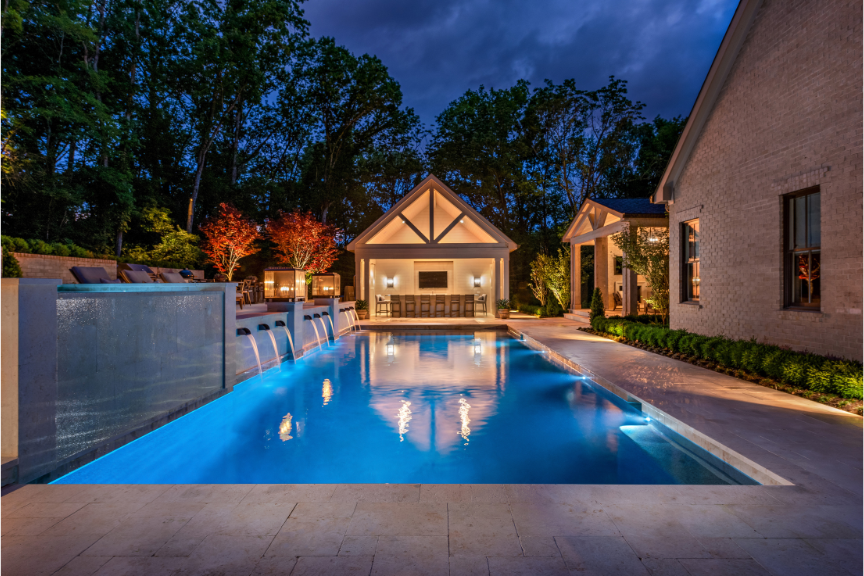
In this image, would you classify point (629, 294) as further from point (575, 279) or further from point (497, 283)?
point (497, 283)

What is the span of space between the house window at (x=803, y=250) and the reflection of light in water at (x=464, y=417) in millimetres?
4980

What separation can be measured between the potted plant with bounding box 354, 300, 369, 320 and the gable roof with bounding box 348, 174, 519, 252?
2144 millimetres

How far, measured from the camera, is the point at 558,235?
84.2 feet

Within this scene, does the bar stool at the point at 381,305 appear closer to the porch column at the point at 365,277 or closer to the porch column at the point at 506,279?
the porch column at the point at 365,277

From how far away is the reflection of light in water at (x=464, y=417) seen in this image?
5246 millimetres

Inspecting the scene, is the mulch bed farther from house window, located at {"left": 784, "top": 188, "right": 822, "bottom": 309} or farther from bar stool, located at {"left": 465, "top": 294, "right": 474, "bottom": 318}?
bar stool, located at {"left": 465, "top": 294, "right": 474, "bottom": 318}

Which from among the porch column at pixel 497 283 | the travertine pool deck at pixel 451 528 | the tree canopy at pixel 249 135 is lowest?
the travertine pool deck at pixel 451 528

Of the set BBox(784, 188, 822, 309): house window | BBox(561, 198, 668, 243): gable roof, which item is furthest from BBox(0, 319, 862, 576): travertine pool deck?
BBox(561, 198, 668, 243): gable roof

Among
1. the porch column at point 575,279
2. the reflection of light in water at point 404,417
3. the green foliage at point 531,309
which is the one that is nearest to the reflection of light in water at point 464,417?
the reflection of light in water at point 404,417

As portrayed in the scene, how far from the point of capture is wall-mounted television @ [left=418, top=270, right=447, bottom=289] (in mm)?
21253

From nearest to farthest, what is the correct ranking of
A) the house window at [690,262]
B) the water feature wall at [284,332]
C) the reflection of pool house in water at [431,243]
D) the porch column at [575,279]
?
the water feature wall at [284,332] → the house window at [690,262] → the reflection of pool house in water at [431,243] → the porch column at [575,279]

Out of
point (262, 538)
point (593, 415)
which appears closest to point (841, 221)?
point (593, 415)

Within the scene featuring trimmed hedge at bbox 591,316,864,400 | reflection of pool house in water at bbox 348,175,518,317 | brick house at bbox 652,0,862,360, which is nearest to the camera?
trimmed hedge at bbox 591,316,864,400

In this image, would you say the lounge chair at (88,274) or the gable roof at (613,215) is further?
the gable roof at (613,215)
